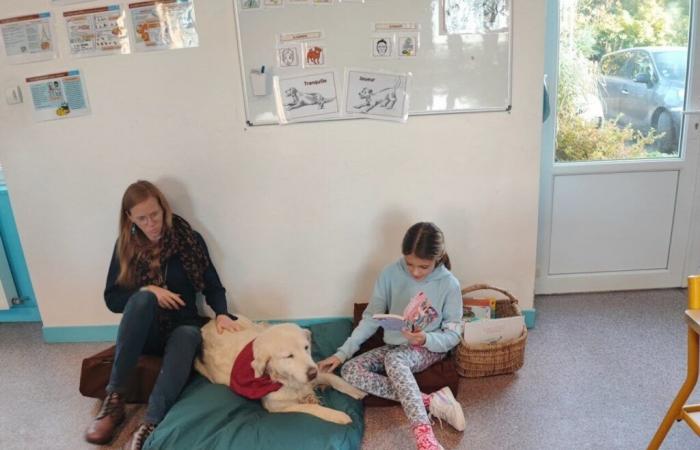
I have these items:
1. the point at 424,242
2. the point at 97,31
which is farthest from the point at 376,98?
the point at 97,31

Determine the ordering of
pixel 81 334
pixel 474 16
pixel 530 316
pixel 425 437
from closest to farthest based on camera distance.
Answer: pixel 425 437
pixel 474 16
pixel 530 316
pixel 81 334

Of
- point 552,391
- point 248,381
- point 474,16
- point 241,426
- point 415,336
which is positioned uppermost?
point 474,16

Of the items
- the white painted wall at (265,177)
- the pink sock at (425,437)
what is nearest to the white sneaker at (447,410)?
the pink sock at (425,437)

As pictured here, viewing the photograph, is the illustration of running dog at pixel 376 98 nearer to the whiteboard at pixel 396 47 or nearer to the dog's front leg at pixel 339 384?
the whiteboard at pixel 396 47

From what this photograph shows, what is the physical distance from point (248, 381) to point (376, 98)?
1263 millimetres

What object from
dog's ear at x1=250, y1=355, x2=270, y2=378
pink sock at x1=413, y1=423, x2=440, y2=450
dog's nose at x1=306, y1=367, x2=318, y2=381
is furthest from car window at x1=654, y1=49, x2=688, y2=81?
dog's ear at x1=250, y1=355, x2=270, y2=378

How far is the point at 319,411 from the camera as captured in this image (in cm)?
195

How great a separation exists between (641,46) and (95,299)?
2955 millimetres

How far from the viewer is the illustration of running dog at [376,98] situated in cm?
234

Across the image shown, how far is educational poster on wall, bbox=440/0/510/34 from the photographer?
225cm

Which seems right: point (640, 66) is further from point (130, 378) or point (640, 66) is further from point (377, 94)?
point (130, 378)

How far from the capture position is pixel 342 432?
6.14ft

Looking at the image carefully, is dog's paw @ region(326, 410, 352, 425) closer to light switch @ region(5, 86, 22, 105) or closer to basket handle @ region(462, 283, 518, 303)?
basket handle @ region(462, 283, 518, 303)

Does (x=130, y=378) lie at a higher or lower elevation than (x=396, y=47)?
lower
